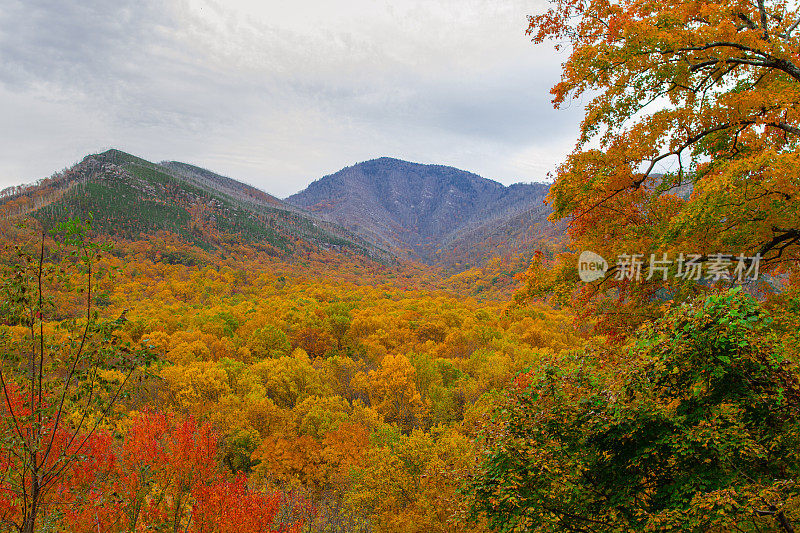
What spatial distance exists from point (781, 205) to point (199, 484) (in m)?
16.8

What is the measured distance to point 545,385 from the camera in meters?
5.67

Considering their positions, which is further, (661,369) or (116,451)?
(116,451)

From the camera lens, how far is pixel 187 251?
12325 centimetres

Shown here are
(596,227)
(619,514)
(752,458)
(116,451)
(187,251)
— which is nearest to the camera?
(752,458)

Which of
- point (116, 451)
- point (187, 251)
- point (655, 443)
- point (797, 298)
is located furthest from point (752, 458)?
point (187, 251)

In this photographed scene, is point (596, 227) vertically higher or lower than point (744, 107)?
lower

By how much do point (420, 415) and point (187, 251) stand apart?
119 metres

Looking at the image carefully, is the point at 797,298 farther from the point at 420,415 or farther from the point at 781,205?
the point at 420,415

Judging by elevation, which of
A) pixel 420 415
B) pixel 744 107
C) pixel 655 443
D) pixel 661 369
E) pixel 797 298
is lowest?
pixel 420 415

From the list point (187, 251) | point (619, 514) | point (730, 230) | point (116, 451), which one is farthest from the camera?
point (187, 251)

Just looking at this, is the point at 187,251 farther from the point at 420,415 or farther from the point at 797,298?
the point at 797,298

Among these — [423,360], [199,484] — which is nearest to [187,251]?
[423,360]

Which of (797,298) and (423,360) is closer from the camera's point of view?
(797,298)

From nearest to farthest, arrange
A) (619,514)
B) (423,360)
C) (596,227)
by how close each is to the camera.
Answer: (619,514) → (596,227) → (423,360)
